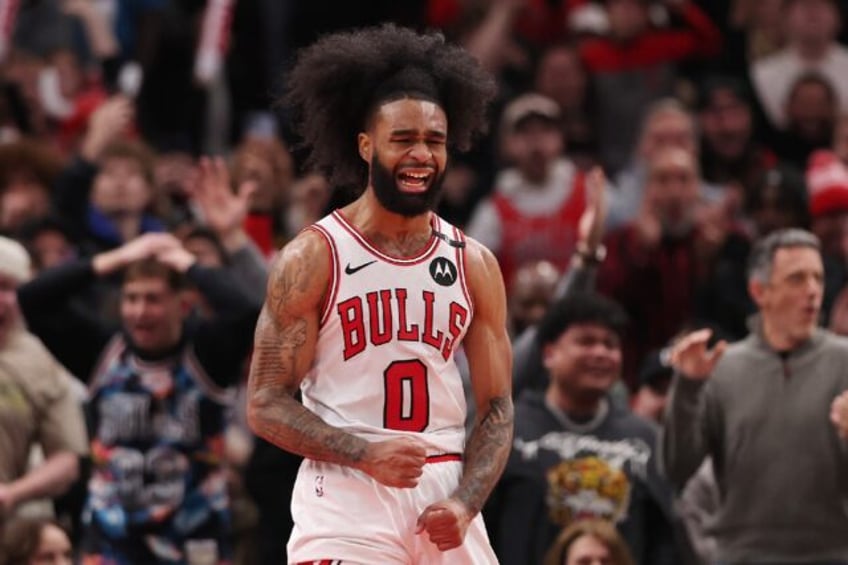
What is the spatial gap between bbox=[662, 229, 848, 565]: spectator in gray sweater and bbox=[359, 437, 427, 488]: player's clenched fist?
2461 millimetres

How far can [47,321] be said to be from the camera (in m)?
9.82

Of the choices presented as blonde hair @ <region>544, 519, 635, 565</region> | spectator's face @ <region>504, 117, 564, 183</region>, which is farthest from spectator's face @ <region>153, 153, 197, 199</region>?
blonde hair @ <region>544, 519, 635, 565</region>

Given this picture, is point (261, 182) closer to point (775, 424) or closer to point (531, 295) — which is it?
point (531, 295)

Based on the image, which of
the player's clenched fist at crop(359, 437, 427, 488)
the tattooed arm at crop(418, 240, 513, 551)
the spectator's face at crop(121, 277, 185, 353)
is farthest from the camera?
the spectator's face at crop(121, 277, 185, 353)

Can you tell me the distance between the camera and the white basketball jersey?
21.5ft

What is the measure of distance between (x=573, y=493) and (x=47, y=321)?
8.73 feet

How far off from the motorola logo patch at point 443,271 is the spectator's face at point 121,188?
5498 millimetres

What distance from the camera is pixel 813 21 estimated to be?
1409 centimetres

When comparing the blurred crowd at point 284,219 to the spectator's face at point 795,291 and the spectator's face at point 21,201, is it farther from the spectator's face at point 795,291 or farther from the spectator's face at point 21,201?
the spectator's face at point 795,291

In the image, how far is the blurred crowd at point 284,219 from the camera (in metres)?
9.30

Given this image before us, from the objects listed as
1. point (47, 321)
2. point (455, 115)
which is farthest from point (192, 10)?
point (455, 115)

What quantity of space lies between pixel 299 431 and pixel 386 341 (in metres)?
0.41

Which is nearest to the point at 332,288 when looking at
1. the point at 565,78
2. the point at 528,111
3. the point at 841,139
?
the point at 528,111

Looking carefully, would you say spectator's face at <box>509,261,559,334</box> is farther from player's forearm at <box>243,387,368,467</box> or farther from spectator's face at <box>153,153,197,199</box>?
player's forearm at <box>243,387,368,467</box>
